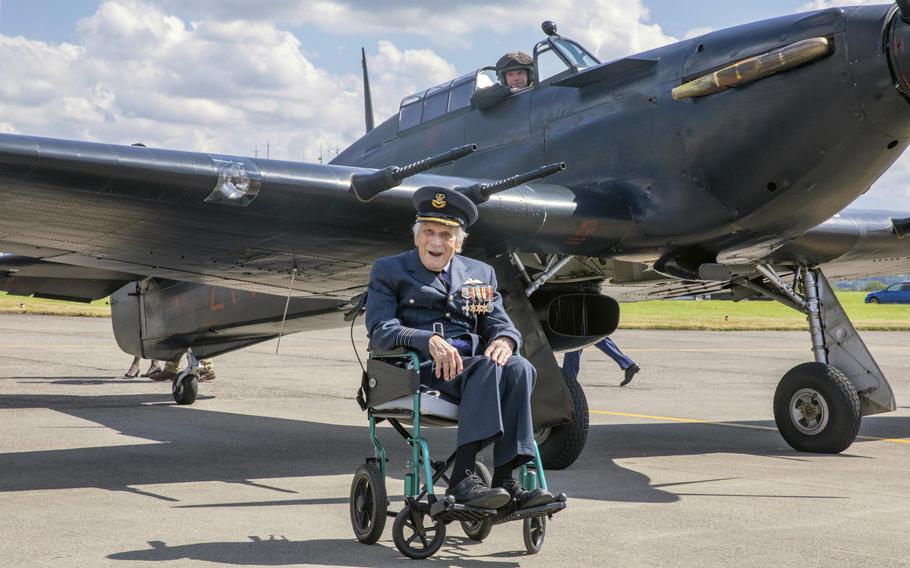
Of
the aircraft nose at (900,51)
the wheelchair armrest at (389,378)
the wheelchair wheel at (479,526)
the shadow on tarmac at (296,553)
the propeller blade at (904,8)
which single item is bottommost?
the shadow on tarmac at (296,553)

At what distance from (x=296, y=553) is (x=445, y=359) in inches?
41.9

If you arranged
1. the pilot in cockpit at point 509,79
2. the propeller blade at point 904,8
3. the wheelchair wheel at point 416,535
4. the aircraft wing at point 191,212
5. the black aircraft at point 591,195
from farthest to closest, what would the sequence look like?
the pilot in cockpit at point 509,79, the black aircraft at point 591,195, the propeller blade at point 904,8, the aircraft wing at point 191,212, the wheelchair wheel at point 416,535

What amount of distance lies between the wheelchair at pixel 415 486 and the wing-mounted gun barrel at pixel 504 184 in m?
1.51

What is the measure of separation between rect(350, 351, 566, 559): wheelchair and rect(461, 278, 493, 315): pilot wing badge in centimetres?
38

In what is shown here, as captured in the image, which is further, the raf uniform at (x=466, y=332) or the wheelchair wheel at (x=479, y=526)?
the wheelchair wheel at (x=479, y=526)

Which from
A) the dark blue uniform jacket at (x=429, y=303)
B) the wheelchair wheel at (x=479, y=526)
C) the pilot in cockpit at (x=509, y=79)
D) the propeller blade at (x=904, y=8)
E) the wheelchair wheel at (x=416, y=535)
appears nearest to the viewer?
the wheelchair wheel at (x=416, y=535)

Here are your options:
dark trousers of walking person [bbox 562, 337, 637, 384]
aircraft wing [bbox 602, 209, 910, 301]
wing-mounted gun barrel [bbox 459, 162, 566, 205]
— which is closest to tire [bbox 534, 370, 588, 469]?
aircraft wing [bbox 602, 209, 910, 301]

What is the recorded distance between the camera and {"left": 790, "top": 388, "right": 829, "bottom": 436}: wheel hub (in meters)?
8.22

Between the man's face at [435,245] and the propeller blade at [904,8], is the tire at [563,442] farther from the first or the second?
the propeller blade at [904,8]

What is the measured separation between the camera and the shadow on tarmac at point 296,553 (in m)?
4.39

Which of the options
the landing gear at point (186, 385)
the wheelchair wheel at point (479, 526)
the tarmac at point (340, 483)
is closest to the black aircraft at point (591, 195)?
the tarmac at point (340, 483)

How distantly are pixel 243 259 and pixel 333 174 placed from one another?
150cm

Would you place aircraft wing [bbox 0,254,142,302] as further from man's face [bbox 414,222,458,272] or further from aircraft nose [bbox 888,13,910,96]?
aircraft nose [bbox 888,13,910,96]

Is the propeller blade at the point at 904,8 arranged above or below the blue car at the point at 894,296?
below
